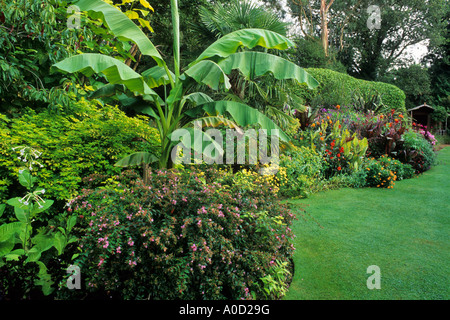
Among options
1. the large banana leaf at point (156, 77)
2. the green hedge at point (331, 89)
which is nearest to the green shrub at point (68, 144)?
the large banana leaf at point (156, 77)

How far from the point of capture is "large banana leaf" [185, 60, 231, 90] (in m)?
3.97

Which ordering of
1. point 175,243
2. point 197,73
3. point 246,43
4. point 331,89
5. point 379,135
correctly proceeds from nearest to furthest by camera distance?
point 175,243 < point 197,73 < point 246,43 < point 379,135 < point 331,89

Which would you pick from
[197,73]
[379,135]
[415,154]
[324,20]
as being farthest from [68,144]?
[324,20]

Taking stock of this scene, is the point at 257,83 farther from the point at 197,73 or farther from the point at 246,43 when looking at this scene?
the point at 197,73

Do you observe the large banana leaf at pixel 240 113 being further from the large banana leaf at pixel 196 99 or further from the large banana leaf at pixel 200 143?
the large banana leaf at pixel 200 143

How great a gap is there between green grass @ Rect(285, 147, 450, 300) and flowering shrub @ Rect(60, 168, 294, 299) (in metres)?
0.63

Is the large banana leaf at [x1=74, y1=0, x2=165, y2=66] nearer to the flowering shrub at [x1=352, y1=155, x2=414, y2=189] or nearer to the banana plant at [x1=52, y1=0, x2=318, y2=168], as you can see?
the banana plant at [x1=52, y1=0, x2=318, y2=168]

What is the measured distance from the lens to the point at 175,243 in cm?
254

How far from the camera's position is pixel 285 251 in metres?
3.44

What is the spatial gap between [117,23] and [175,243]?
3386mm

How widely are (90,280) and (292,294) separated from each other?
1.96 metres

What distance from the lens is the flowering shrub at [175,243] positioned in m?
2.52

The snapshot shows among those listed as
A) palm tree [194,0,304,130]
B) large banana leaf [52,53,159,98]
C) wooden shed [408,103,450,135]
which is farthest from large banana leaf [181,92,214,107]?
wooden shed [408,103,450,135]

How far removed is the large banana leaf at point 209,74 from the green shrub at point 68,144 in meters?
1.35
